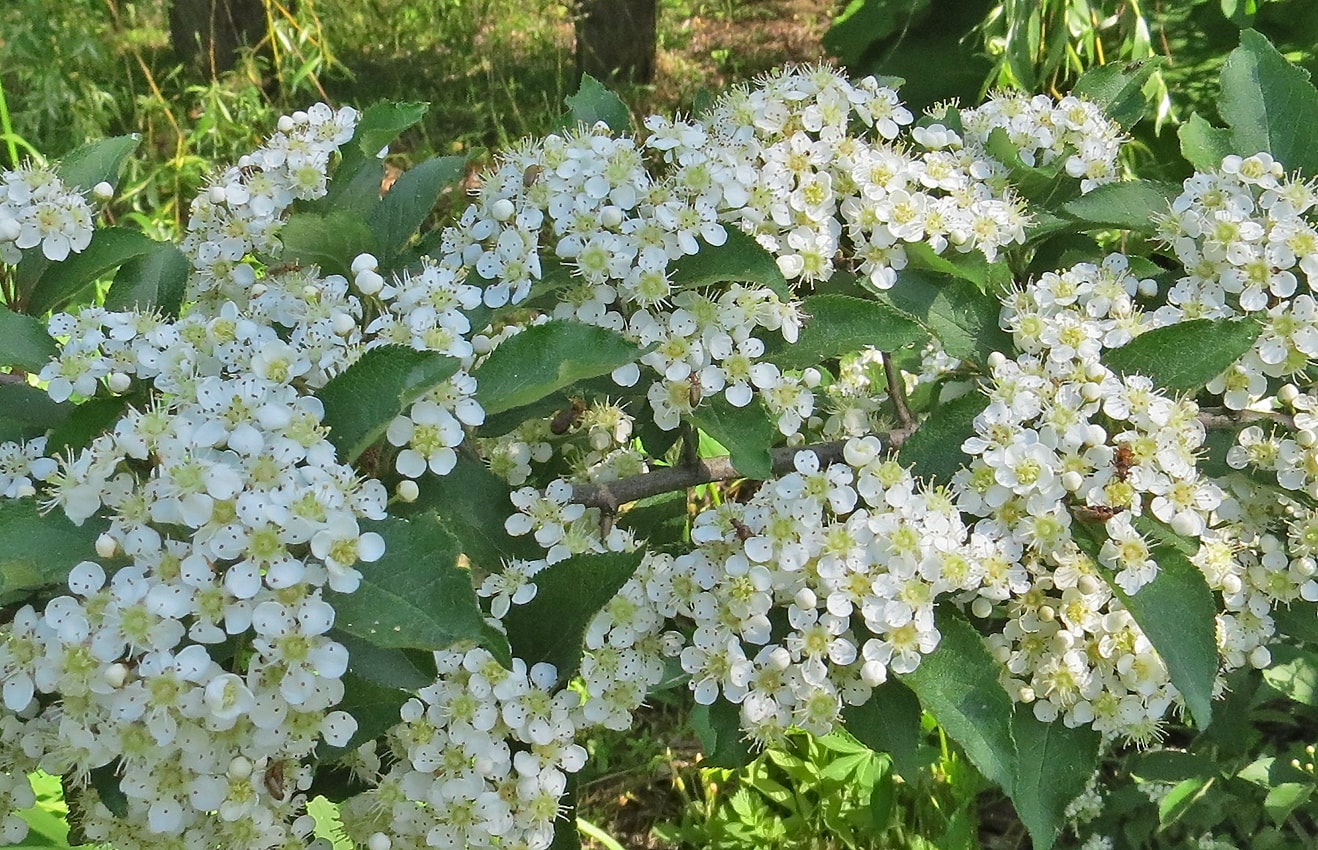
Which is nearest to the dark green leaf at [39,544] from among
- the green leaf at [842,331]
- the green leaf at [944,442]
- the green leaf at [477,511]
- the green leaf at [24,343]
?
the green leaf at [24,343]

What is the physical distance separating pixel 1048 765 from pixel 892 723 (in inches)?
8.2

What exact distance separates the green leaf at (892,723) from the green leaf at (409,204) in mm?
832

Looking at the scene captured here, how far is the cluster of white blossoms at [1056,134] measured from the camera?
1.54 metres

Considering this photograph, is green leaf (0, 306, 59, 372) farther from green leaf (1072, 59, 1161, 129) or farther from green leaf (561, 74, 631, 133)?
green leaf (1072, 59, 1161, 129)

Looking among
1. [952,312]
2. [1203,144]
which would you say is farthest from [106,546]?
[1203,144]

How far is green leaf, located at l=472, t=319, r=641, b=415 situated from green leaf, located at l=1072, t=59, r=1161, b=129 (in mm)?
984

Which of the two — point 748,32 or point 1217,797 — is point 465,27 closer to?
point 748,32

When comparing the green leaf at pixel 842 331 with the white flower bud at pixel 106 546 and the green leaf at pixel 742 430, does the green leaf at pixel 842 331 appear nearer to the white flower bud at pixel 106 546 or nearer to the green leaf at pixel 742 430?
the green leaf at pixel 742 430

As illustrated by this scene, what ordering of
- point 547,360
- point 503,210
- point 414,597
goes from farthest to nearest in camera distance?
point 503,210
point 547,360
point 414,597

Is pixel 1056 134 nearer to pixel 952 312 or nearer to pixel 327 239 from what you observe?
pixel 952 312

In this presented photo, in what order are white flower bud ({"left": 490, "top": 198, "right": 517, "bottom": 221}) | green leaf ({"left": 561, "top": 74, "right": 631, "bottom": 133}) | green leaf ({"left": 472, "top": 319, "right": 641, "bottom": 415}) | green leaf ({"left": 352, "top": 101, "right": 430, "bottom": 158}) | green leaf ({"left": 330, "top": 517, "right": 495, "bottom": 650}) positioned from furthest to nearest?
green leaf ({"left": 561, "top": 74, "right": 631, "bottom": 133}) < green leaf ({"left": 352, "top": 101, "right": 430, "bottom": 158}) < white flower bud ({"left": 490, "top": 198, "right": 517, "bottom": 221}) < green leaf ({"left": 472, "top": 319, "right": 641, "bottom": 415}) < green leaf ({"left": 330, "top": 517, "right": 495, "bottom": 650})

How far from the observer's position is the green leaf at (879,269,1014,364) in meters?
1.40

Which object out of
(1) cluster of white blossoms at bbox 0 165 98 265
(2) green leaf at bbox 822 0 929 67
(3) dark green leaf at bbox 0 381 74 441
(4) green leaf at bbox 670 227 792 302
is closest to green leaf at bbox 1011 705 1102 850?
(4) green leaf at bbox 670 227 792 302

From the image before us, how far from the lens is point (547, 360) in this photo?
109cm
